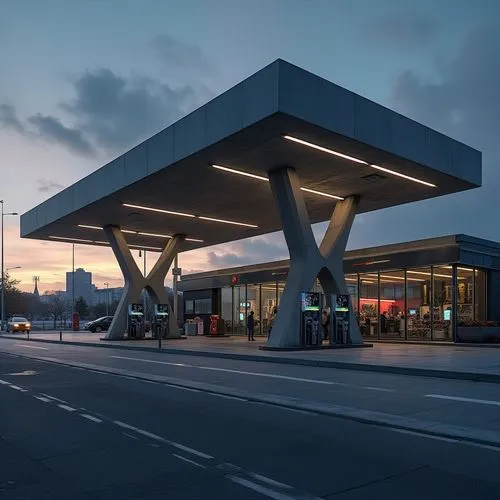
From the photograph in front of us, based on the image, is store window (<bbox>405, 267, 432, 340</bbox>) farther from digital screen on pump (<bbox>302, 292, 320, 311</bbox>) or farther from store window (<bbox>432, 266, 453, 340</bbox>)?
digital screen on pump (<bbox>302, 292, 320, 311</bbox>)

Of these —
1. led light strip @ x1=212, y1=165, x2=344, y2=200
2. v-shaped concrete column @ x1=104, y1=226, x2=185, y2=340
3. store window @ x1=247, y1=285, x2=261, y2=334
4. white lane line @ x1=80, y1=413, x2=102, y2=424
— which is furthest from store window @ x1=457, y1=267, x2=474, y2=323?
white lane line @ x1=80, y1=413, x2=102, y2=424

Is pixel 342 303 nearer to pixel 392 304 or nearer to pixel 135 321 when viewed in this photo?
pixel 392 304

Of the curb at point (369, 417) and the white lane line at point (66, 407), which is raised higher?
the curb at point (369, 417)

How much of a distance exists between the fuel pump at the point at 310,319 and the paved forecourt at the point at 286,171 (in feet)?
1.23

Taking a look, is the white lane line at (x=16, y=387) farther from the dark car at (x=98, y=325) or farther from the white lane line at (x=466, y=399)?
the dark car at (x=98, y=325)

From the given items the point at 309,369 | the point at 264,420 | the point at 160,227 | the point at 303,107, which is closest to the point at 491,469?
the point at 264,420

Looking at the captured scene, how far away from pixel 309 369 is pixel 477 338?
14142 millimetres

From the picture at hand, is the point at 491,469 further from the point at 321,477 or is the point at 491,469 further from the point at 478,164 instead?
the point at 478,164

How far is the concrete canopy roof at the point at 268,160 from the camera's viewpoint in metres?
19.3

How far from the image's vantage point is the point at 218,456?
7520 mm

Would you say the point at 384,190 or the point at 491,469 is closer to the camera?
the point at 491,469

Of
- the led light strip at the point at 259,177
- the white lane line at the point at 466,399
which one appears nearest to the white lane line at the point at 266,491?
the white lane line at the point at 466,399

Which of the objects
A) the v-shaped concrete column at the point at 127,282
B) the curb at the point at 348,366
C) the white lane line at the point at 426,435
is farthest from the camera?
the v-shaped concrete column at the point at 127,282

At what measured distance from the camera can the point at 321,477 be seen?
654 centimetres
